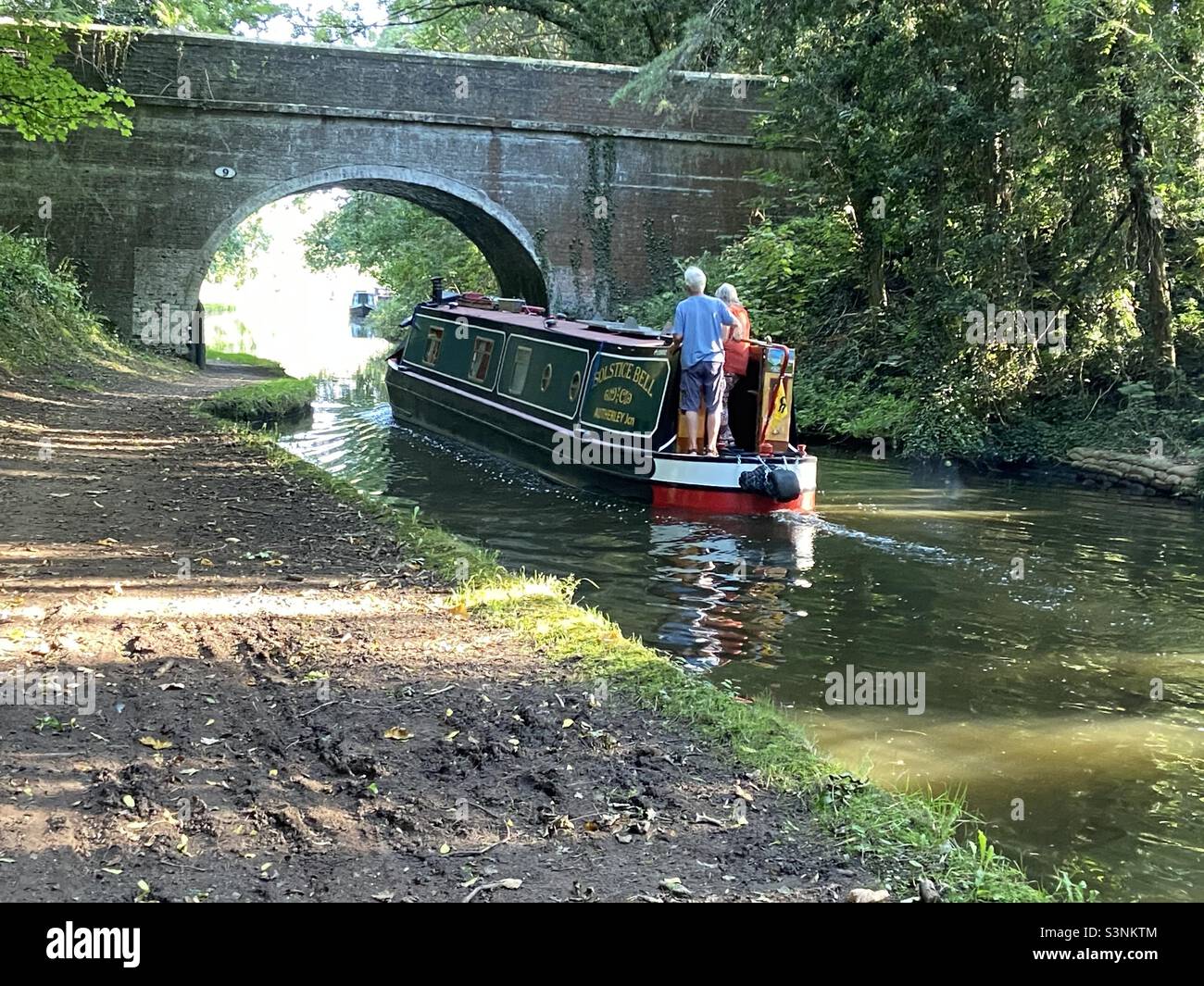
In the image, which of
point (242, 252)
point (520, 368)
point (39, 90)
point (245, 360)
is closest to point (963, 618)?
point (520, 368)

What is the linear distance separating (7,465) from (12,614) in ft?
12.4

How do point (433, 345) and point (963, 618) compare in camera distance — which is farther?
point (433, 345)

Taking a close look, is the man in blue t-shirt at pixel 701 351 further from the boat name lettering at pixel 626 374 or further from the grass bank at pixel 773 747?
the grass bank at pixel 773 747

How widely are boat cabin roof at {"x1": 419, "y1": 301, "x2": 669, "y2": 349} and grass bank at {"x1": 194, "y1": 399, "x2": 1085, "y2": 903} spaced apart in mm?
4260

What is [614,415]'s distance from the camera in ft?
33.4

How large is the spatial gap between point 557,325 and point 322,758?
8825 mm

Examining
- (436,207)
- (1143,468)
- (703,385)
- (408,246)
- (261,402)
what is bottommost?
(1143,468)

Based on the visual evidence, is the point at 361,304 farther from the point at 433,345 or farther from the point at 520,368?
the point at 520,368

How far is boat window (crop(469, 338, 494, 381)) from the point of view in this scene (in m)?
13.1

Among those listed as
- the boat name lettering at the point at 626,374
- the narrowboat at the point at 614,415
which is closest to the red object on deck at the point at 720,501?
the narrowboat at the point at 614,415

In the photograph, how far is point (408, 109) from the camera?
62.1ft

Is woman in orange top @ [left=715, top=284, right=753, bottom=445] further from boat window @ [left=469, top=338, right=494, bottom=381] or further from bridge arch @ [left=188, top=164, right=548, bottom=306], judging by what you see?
bridge arch @ [left=188, top=164, right=548, bottom=306]

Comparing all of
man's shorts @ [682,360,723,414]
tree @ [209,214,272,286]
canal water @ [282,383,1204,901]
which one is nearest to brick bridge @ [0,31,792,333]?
canal water @ [282,383,1204,901]

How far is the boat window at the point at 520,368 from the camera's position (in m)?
12.1
